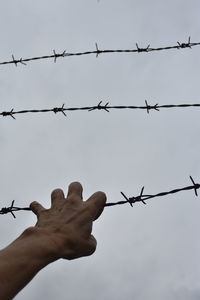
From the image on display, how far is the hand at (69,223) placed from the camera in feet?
8.20

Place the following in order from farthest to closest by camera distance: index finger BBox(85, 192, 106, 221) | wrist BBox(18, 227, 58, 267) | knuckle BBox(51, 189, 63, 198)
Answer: knuckle BBox(51, 189, 63, 198)
index finger BBox(85, 192, 106, 221)
wrist BBox(18, 227, 58, 267)

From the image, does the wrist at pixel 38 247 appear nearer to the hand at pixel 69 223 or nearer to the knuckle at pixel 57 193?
the hand at pixel 69 223

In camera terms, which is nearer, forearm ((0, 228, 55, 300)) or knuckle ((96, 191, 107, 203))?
forearm ((0, 228, 55, 300))

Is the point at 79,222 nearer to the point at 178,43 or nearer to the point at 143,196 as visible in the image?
the point at 143,196

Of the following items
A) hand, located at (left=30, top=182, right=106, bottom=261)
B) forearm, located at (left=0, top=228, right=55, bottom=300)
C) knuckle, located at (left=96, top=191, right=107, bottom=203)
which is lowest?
forearm, located at (left=0, top=228, right=55, bottom=300)

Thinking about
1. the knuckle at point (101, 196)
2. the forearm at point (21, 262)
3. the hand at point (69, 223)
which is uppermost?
the knuckle at point (101, 196)

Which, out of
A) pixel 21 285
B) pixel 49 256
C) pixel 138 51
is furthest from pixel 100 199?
pixel 138 51

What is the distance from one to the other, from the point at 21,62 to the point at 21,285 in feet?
13.1

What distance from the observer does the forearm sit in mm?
2154

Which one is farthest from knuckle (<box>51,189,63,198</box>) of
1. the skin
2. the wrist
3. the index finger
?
the wrist

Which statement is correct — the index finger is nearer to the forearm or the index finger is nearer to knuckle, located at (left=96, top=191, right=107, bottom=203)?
knuckle, located at (left=96, top=191, right=107, bottom=203)

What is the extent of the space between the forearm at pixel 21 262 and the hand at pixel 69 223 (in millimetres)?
34

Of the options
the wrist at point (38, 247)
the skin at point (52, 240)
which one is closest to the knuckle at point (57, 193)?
the skin at point (52, 240)

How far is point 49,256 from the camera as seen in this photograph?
Result: 241cm
